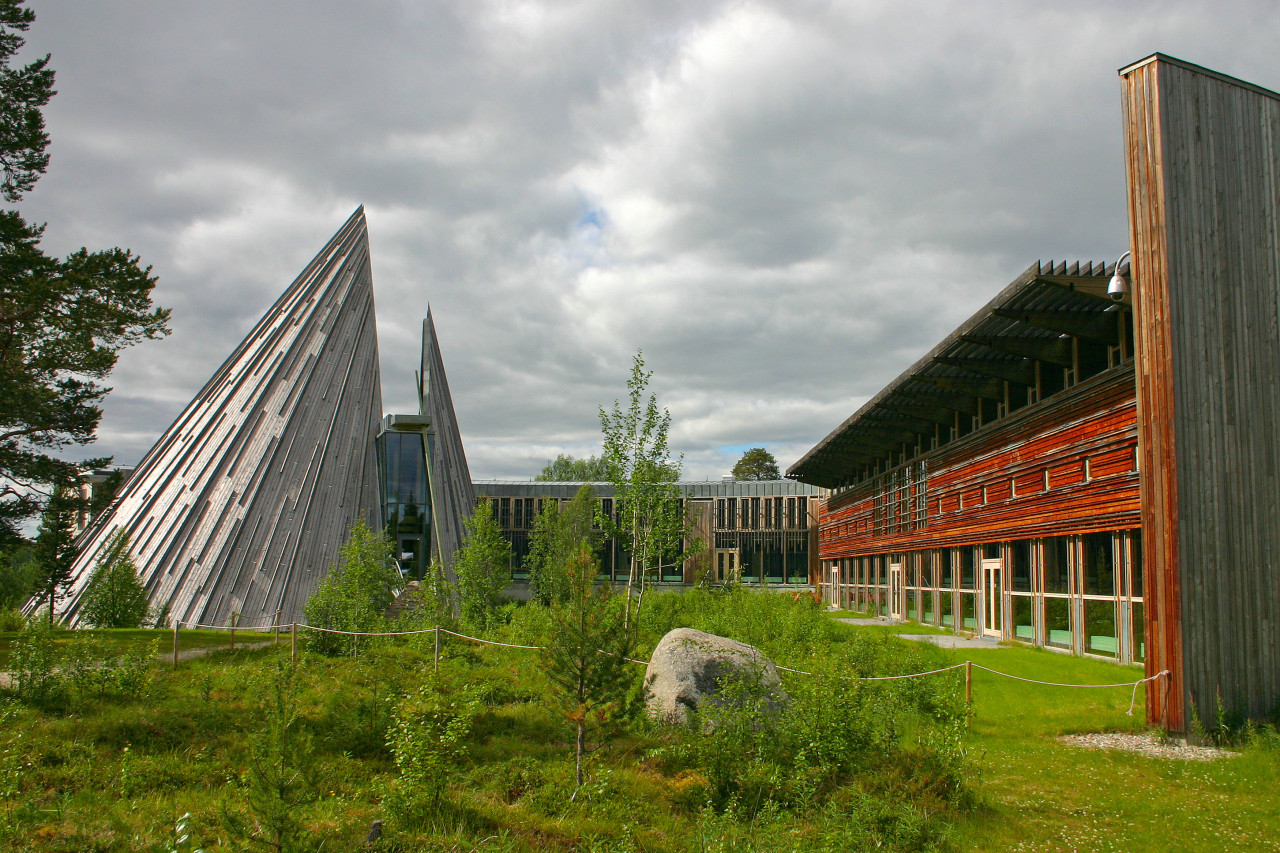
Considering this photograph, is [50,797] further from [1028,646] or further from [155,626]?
[1028,646]

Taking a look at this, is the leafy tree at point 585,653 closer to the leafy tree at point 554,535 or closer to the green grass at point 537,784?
the green grass at point 537,784

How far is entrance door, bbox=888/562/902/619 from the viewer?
89.5ft

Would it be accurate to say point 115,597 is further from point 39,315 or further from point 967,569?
point 967,569

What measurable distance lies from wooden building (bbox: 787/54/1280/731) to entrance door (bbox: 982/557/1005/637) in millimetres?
73

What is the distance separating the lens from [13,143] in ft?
47.4

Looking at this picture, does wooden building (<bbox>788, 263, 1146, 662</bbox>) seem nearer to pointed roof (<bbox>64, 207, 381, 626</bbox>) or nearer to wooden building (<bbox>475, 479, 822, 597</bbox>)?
pointed roof (<bbox>64, 207, 381, 626</bbox>)

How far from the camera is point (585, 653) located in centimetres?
735

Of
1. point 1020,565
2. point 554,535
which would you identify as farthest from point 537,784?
point 554,535

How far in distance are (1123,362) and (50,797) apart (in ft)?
50.4

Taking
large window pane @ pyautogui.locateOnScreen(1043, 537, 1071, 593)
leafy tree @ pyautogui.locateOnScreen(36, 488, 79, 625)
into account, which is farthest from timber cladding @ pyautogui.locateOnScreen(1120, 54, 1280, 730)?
leafy tree @ pyautogui.locateOnScreen(36, 488, 79, 625)

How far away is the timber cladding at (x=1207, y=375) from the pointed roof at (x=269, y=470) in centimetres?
1994

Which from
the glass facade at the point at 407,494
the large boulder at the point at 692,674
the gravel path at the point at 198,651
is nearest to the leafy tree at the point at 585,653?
the large boulder at the point at 692,674

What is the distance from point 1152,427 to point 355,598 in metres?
13.9

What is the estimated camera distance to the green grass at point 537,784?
5.93m
